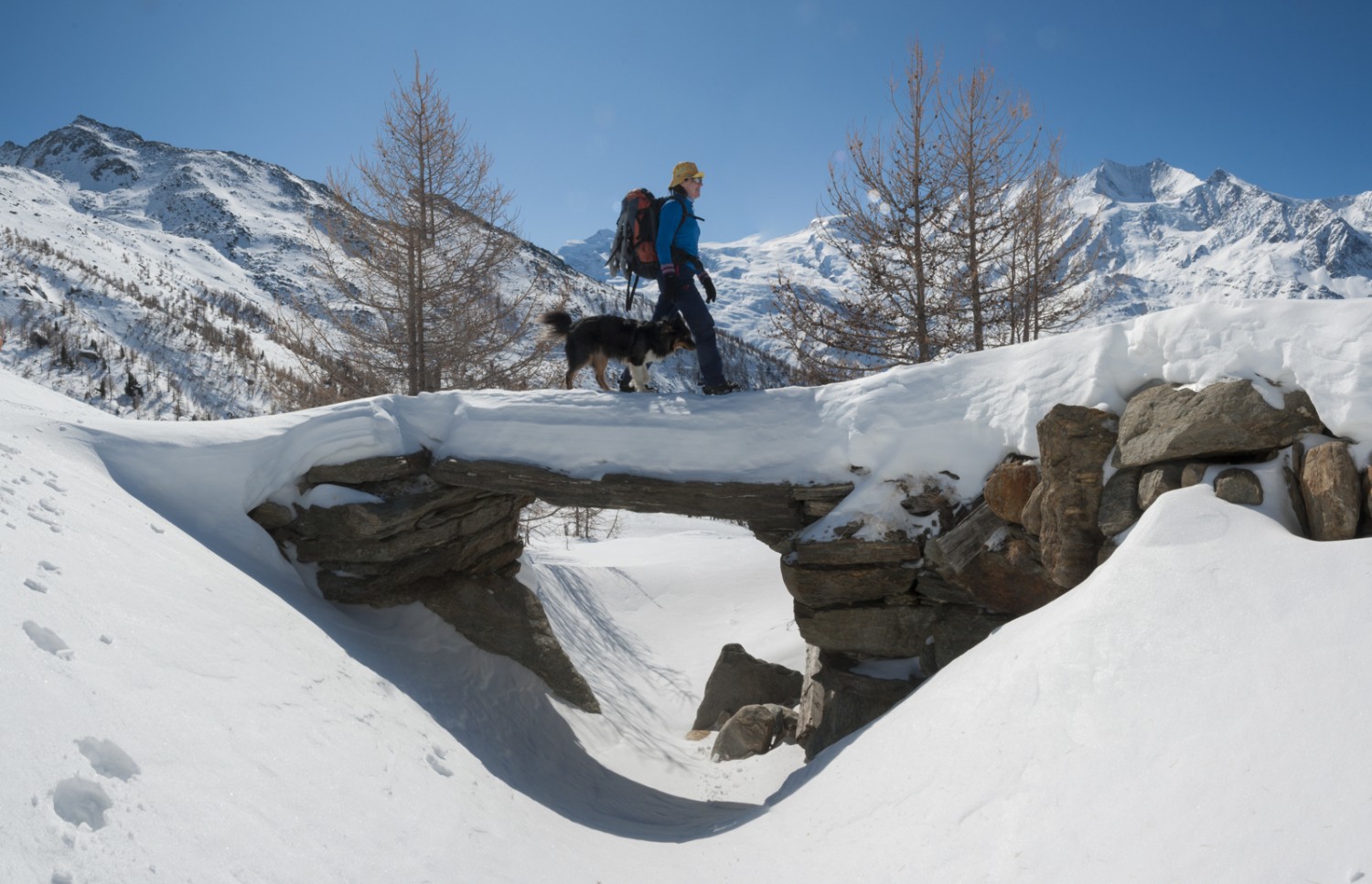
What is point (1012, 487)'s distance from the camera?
5.60 meters

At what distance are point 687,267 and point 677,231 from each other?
1.15 feet

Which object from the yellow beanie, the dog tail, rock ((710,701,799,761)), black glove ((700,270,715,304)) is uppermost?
the yellow beanie

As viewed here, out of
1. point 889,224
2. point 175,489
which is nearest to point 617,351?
point 175,489

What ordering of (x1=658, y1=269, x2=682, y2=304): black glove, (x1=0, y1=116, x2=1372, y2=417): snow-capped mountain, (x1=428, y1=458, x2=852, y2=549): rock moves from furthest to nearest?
(x1=0, y1=116, x2=1372, y2=417): snow-capped mountain → (x1=658, y1=269, x2=682, y2=304): black glove → (x1=428, y1=458, x2=852, y2=549): rock

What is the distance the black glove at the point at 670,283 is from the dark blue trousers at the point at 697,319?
0.06 feet

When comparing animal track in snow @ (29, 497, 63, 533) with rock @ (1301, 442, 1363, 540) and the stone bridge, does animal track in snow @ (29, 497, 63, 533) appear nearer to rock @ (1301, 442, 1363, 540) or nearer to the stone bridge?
the stone bridge

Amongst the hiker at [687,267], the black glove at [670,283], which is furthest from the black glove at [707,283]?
the black glove at [670,283]

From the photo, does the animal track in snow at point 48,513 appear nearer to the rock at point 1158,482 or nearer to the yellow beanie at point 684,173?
the yellow beanie at point 684,173

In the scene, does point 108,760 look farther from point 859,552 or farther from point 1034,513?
point 1034,513

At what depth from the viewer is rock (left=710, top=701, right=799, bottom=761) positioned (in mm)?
9391

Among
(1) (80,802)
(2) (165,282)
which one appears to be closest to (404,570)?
(1) (80,802)

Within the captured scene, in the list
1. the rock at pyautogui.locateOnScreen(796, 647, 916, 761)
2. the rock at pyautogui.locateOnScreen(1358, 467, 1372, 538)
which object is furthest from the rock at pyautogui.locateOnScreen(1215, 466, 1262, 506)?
the rock at pyautogui.locateOnScreen(796, 647, 916, 761)

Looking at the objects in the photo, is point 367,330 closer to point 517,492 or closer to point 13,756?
point 517,492

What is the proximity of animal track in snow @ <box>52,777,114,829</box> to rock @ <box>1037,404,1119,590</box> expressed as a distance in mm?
5195
